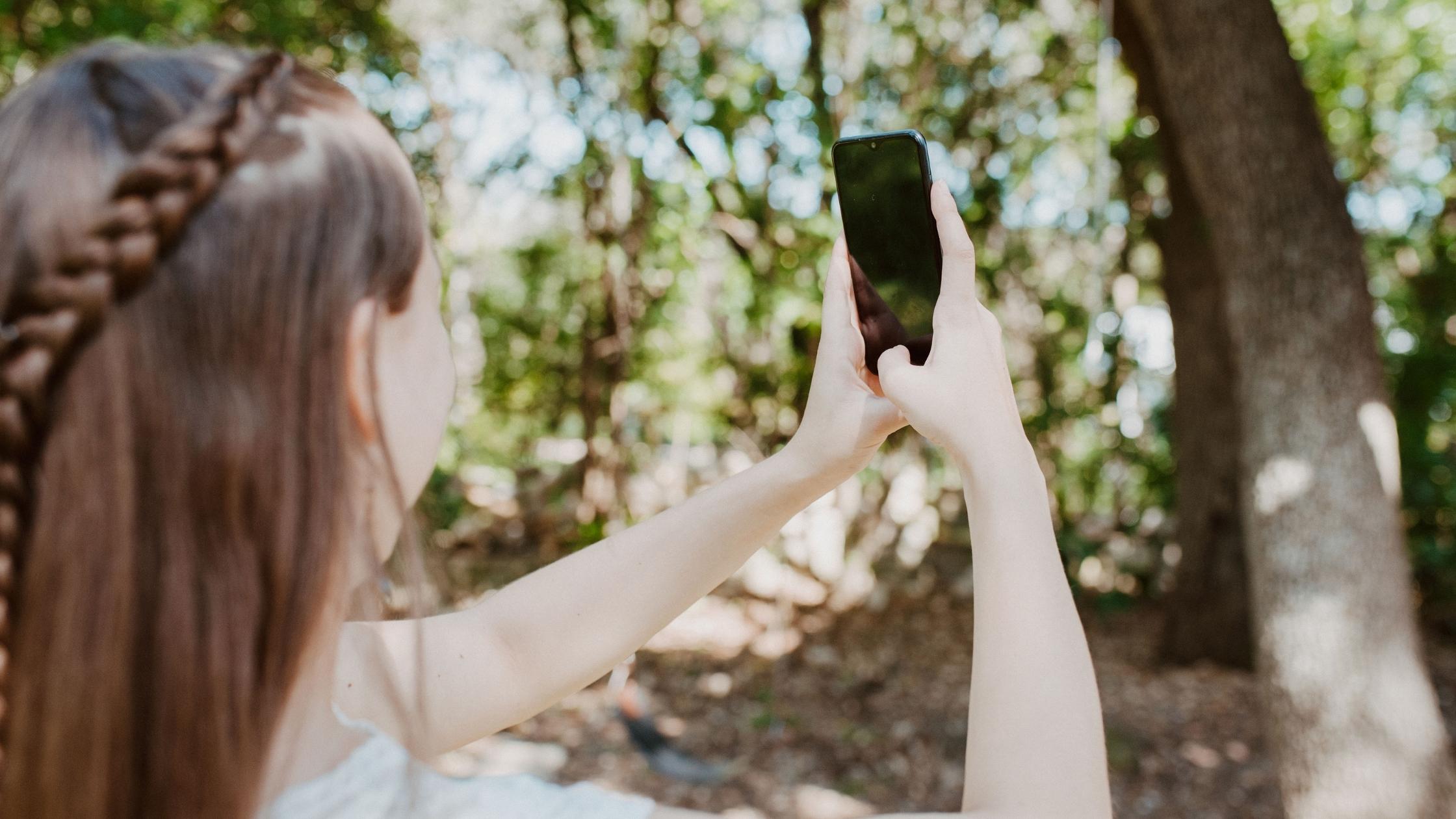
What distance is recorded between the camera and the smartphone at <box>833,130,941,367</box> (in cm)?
107

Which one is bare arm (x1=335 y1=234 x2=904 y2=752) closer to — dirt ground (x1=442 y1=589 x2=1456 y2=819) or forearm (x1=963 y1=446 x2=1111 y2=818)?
forearm (x1=963 y1=446 x2=1111 y2=818)

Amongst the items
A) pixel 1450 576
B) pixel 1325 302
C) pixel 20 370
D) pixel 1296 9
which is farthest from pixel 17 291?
pixel 1296 9

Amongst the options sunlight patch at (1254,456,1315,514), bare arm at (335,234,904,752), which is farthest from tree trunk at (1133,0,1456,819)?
bare arm at (335,234,904,752)

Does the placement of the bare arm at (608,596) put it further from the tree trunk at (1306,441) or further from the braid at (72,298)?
the tree trunk at (1306,441)

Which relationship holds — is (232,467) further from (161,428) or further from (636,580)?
(636,580)

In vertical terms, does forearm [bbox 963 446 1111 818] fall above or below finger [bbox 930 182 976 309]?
below

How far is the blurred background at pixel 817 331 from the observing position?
15.3 feet

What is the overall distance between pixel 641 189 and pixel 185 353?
5047mm

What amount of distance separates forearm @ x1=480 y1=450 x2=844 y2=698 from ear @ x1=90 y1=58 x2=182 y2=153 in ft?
2.18

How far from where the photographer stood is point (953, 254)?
0.95 meters

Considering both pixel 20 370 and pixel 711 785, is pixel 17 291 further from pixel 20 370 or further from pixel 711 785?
pixel 711 785

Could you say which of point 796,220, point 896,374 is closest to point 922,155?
point 896,374

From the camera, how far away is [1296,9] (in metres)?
7.22

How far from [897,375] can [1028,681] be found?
0.32m
